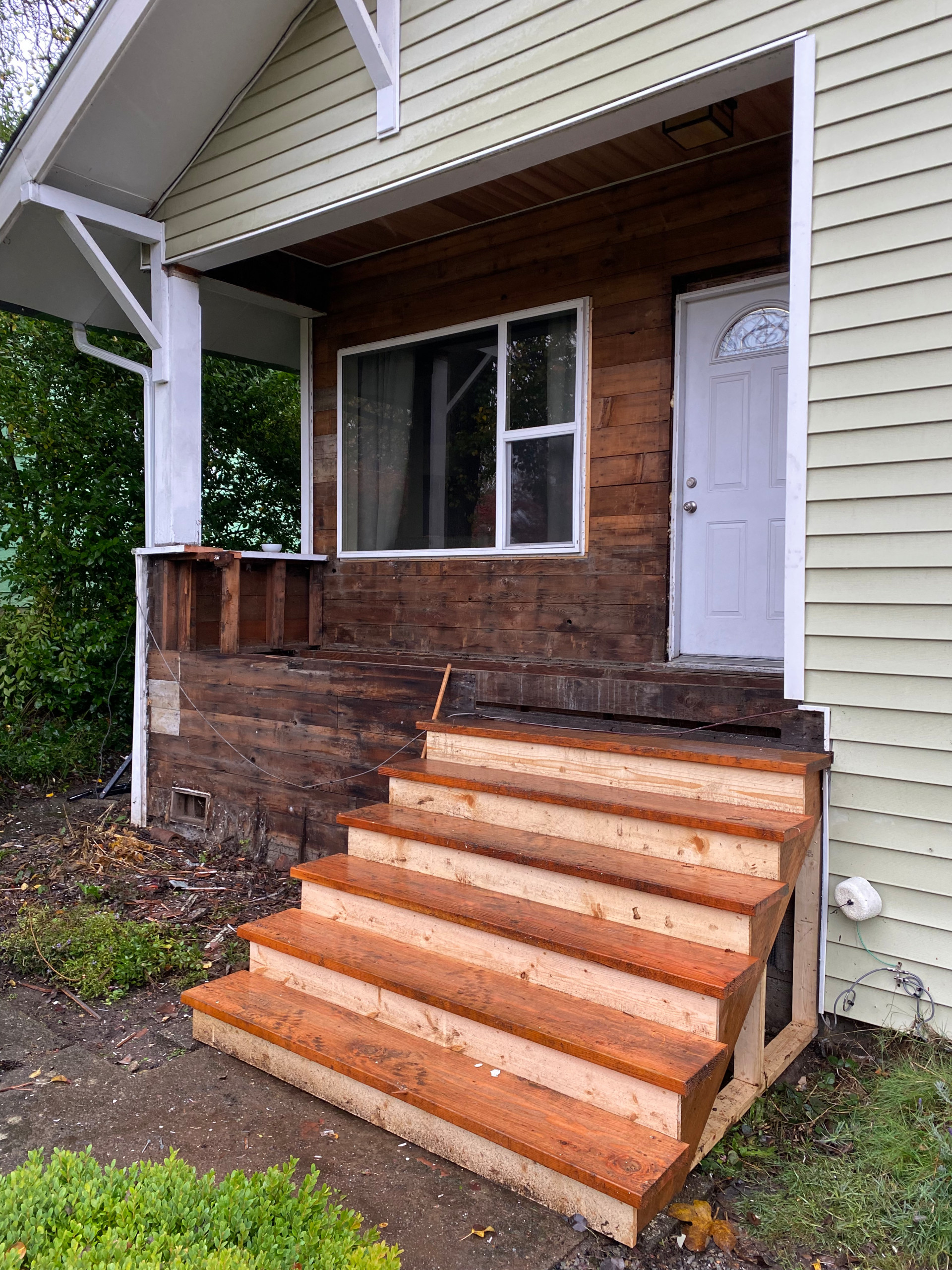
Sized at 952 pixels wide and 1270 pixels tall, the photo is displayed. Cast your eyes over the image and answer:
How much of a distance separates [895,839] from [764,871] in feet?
1.87

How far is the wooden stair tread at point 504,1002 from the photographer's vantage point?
2092mm

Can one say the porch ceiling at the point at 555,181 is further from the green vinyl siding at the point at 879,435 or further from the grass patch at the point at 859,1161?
the grass patch at the point at 859,1161

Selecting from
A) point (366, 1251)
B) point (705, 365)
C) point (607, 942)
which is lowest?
point (366, 1251)

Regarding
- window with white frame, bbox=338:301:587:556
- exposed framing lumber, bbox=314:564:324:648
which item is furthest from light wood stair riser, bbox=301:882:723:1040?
exposed framing lumber, bbox=314:564:324:648

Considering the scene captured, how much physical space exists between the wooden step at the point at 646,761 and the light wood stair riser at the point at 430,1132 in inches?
47.8

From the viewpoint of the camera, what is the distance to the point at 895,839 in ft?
9.25

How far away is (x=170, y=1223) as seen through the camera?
64.4 inches

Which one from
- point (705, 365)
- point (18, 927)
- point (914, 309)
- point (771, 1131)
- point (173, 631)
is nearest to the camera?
point (771, 1131)

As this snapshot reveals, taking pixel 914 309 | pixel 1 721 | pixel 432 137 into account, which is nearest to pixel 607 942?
pixel 914 309

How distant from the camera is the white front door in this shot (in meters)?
4.26

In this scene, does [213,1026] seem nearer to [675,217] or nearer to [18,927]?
[18,927]

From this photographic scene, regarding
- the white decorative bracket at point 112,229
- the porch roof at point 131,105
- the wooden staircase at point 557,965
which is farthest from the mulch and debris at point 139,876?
the porch roof at point 131,105

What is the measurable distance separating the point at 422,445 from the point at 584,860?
11.4ft

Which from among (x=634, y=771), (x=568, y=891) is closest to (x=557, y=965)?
(x=568, y=891)
